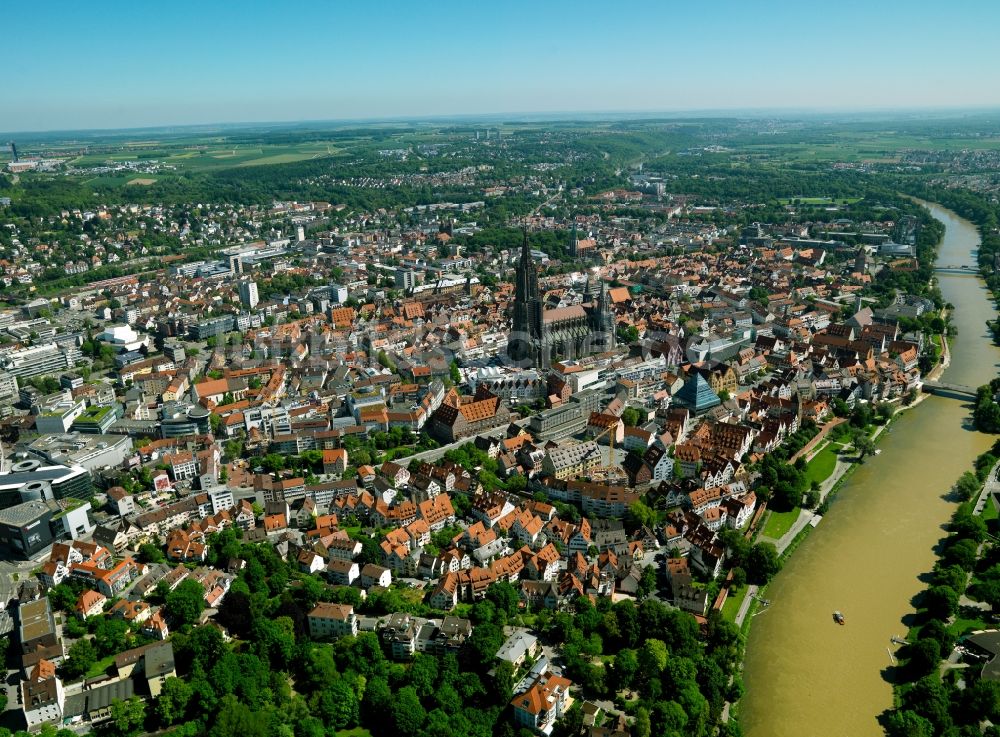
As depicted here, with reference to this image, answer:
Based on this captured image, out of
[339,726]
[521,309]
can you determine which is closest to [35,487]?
[339,726]

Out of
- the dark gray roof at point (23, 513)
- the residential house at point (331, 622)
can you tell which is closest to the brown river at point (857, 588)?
the residential house at point (331, 622)

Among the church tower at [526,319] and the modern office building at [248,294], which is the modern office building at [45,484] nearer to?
the church tower at [526,319]

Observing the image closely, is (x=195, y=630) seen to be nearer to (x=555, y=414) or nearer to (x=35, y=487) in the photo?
(x=35, y=487)

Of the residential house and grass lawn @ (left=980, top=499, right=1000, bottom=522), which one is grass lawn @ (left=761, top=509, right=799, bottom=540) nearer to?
grass lawn @ (left=980, top=499, right=1000, bottom=522)

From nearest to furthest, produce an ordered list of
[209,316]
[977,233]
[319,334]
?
[319,334], [209,316], [977,233]

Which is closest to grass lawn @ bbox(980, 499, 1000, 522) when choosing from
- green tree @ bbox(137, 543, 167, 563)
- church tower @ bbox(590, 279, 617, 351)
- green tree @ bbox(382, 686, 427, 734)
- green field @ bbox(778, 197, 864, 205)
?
green tree @ bbox(382, 686, 427, 734)

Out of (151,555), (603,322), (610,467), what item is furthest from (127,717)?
(603,322)
